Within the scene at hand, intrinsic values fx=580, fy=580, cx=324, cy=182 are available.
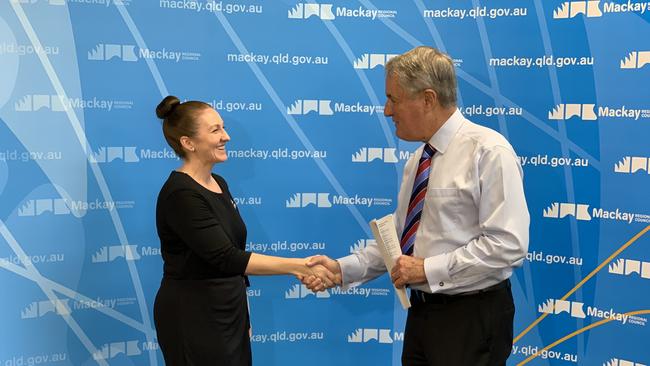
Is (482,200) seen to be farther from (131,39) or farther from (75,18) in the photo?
(75,18)

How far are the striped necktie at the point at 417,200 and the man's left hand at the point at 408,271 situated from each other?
0.11m

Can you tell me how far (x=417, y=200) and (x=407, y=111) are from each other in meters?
0.35

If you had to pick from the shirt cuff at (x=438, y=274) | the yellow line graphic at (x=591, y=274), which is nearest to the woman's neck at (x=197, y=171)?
the shirt cuff at (x=438, y=274)

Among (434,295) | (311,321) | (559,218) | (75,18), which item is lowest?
(311,321)

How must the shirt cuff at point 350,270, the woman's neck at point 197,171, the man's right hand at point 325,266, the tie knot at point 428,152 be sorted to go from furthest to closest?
the man's right hand at point 325,266
the shirt cuff at point 350,270
the woman's neck at point 197,171
the tie knot at point 428,152

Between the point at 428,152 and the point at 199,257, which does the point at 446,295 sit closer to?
the point at 428,152

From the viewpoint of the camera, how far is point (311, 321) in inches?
136

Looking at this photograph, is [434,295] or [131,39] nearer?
[434,295]

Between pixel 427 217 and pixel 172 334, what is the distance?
3.94 ft

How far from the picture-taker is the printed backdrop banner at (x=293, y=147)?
3.04m

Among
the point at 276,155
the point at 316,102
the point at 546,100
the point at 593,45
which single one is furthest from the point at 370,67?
the point at 593,45

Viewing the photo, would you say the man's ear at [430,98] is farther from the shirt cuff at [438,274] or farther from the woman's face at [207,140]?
the woman's face at [207,140]

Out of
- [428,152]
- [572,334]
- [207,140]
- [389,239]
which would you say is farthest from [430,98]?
[572,334]

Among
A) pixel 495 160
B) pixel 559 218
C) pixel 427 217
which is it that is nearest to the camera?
pixel 495 160
